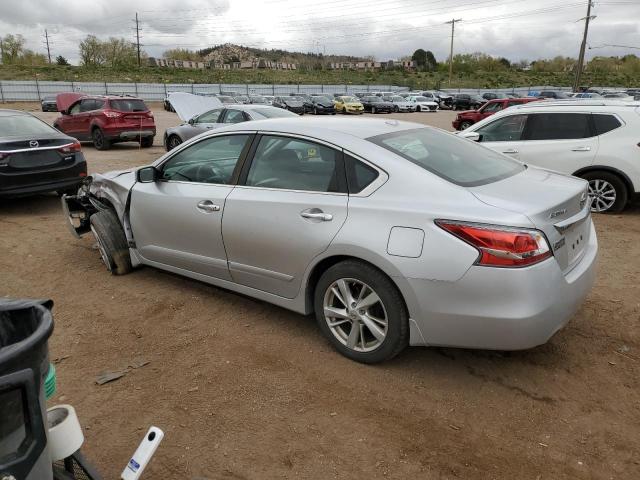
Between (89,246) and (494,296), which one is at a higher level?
(494,296)

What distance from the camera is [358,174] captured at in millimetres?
3277

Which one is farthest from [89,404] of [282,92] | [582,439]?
[282,92]

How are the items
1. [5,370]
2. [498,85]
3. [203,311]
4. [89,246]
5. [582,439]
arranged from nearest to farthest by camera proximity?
[5,370], [582,439], [203,311], [89,246], [498,85]

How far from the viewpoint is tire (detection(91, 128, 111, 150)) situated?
15.7 meters

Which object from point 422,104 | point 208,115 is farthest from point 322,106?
point 208,115

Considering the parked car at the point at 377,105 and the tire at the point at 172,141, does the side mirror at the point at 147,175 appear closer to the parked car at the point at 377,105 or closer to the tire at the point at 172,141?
the tire at the point at 172,141

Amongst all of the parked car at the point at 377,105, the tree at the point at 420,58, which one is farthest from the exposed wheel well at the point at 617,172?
the tree at the point at 420,58

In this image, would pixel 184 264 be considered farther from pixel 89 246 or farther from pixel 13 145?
pixel 13 145

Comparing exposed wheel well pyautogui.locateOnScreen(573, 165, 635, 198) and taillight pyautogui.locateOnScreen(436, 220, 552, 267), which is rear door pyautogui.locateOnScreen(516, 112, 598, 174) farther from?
taillight pyautogui.locateOnScreen(436, 220, 552, 267)

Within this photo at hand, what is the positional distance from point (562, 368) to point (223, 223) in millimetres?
2517

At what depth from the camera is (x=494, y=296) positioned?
8.95 feet

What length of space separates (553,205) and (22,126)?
787 centimetres

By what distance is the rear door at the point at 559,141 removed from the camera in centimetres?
737

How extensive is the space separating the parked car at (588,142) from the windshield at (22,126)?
6.53m
